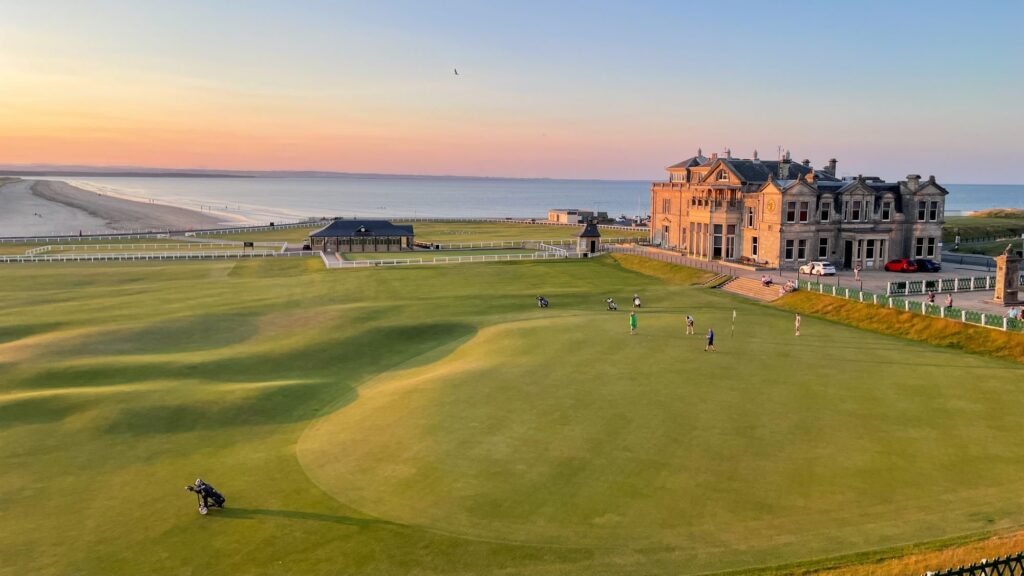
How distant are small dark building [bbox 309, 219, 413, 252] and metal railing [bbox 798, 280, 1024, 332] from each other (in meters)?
56.7

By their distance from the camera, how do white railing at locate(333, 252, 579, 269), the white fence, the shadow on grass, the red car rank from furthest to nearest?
white railing at locate(333, 252, 579, 269), the red car, the white fence, the shadow on grass

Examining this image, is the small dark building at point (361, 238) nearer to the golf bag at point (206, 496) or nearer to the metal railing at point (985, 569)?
the golf bag at point (206, 496)

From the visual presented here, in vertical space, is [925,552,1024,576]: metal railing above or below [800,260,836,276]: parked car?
below

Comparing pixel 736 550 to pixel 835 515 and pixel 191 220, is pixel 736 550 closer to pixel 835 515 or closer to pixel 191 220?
pixel 835 515

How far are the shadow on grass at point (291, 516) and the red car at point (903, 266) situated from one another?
57.1m

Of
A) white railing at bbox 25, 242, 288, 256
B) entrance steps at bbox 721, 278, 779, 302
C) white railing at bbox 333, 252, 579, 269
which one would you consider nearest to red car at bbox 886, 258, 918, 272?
entrance steps at bbox 721, 278, 779, 302

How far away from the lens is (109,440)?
27.8m

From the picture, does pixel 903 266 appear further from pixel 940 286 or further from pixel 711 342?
pixel 711 342

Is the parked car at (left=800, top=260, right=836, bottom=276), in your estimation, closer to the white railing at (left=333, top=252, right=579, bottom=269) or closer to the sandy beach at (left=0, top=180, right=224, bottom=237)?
the white railing at (left=333, top=252, right=579, bottom=269)

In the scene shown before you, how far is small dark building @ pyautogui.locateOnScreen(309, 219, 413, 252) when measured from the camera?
93.8 meters

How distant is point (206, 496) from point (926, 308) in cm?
4023

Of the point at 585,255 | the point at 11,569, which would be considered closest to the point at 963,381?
the point at 11,569

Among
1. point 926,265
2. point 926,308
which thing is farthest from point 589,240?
A: point 926,308

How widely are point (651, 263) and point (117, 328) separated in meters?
49.8
